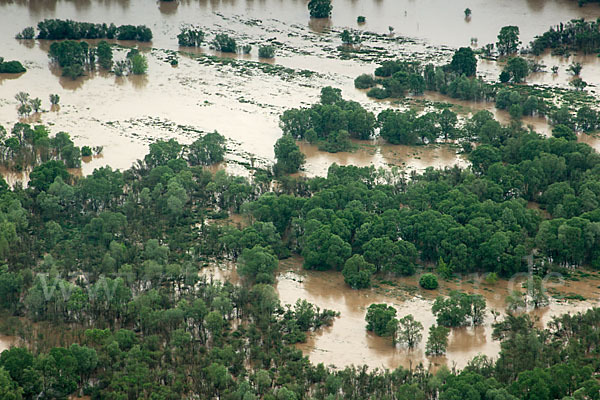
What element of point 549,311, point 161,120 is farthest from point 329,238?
point 161,120

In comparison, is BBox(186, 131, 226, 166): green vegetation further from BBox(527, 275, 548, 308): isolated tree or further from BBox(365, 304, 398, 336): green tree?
BBox(527, 275, 548, 308): isolated tree

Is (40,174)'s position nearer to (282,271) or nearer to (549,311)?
(282,271)

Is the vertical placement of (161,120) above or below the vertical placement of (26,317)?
above

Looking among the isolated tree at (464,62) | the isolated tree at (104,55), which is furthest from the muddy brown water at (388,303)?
the isolated tree at (104,55)

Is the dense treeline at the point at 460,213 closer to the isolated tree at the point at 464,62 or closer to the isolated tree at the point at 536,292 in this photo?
the isolated tree at the point at 536,292

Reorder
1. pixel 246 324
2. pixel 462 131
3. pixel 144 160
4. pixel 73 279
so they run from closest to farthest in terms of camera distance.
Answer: pixel 246 324 → pixel 73 279 → pixel 144 160 → pixel 462 131

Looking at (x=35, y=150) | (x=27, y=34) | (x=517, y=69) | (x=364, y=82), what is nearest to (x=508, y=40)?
(x=517, y=69)

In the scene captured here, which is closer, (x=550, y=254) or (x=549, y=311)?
(x=549, y=311)
